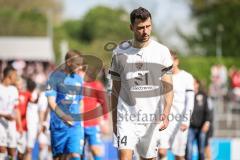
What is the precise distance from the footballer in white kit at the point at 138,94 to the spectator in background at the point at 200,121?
26.3ft

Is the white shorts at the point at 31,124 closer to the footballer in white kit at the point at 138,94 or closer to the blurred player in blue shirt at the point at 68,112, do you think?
the blurred player in blue shirt at the point at 68,112

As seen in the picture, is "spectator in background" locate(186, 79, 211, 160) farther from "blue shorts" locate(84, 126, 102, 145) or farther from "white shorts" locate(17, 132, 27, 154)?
"white shorts" locate(17, 132, 27, 154)

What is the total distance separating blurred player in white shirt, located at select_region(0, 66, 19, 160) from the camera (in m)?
15.7

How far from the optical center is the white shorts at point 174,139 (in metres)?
15.7

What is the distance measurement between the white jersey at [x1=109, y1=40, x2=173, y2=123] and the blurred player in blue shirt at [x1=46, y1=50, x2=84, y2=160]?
14.0 feet

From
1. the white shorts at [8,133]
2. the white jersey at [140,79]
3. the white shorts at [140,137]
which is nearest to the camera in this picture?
the white shorts at [140,137]

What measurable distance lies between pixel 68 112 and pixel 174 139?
223cm

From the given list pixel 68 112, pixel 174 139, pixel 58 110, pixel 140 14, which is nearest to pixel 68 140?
pixel 68 112

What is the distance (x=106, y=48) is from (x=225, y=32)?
6169 cm

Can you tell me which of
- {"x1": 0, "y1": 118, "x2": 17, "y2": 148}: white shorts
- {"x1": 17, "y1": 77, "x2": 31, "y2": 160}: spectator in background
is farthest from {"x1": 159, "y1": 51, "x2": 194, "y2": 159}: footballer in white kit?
{"x1": 17, "y1": 77, "x2": 31, "y2": 160}: spectator in background

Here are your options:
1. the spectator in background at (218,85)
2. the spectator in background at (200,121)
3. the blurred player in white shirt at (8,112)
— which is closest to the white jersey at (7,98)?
the blurred player in white shirt at (8,112)

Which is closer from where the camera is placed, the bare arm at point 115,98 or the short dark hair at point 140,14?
the short dark hair at point 140,14

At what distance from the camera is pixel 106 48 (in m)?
15.2

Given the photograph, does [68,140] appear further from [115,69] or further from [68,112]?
[115,69]
